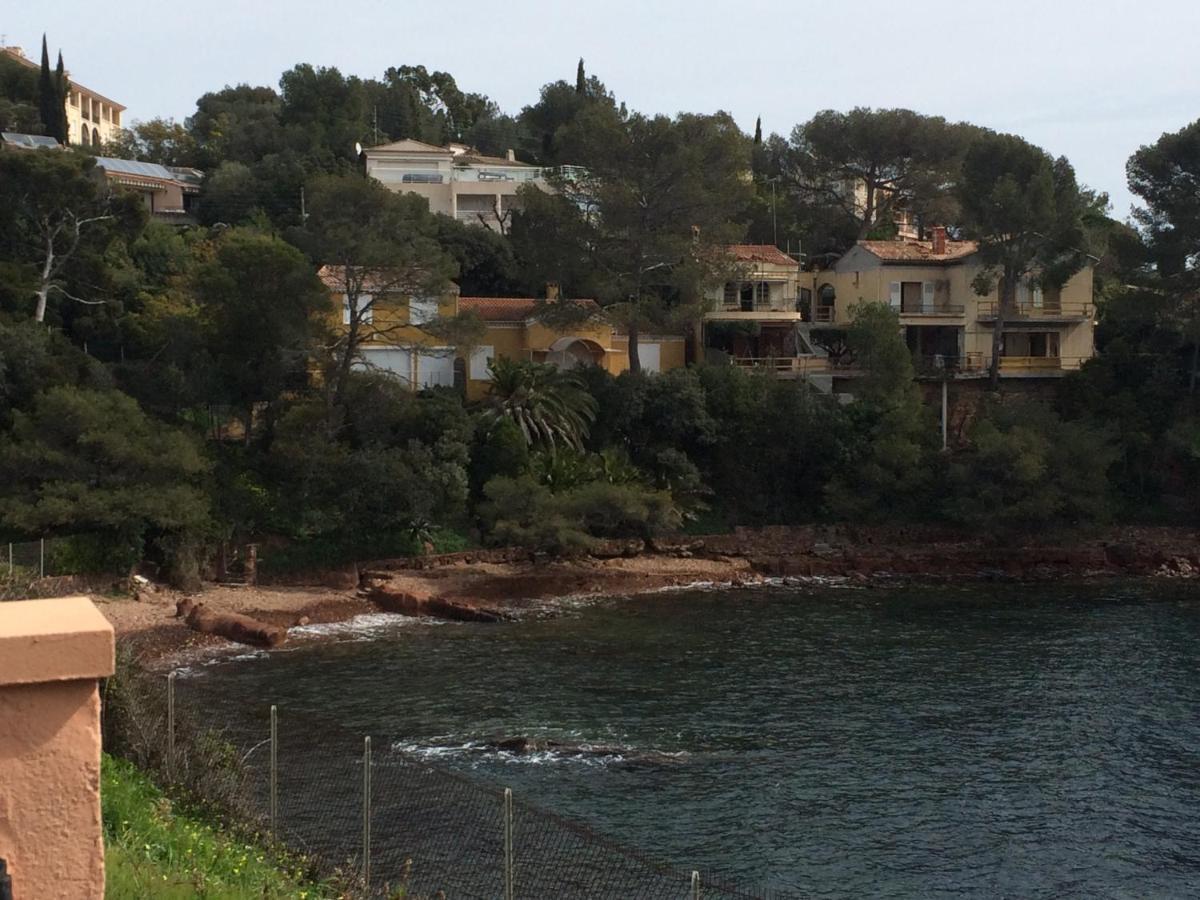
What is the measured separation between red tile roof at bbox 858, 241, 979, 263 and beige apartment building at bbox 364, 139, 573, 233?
2114 cm

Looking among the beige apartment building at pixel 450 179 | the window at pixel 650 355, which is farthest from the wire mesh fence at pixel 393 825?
the beige apartment building at pixel 450 179

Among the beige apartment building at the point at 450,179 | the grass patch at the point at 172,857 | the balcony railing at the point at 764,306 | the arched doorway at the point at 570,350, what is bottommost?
the grass patch at the point at 172,857

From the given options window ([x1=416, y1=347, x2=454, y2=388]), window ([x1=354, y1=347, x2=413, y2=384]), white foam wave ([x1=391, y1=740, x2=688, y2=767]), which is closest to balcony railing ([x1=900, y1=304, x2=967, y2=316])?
window ([x1=416, y1=347, x2=454, y2=388])

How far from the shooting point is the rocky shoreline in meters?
38.5

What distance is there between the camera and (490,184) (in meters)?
76.7

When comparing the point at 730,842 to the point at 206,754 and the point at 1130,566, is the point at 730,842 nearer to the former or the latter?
the point at 206,754

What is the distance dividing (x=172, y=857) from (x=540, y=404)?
3728cm

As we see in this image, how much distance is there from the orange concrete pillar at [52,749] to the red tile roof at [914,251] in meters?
57.6

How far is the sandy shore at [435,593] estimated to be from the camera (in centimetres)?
3431

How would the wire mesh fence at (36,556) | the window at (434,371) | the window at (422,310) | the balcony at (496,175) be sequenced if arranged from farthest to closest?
the balcony at (496,175) < the window at (434,371) < the window at (422,310) < the wire mesh fence at (36,556)

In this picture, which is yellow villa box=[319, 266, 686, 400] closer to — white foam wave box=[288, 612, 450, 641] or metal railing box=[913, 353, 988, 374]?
metal railing box=[913, 353, 988, 374]

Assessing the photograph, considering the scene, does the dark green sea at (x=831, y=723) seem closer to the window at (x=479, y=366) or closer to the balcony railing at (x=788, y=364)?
the window at (x=479, y=366)

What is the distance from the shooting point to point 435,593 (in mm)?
40844

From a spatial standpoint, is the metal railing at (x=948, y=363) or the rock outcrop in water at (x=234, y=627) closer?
the rock outcrop in water at (x=234, y=627)
